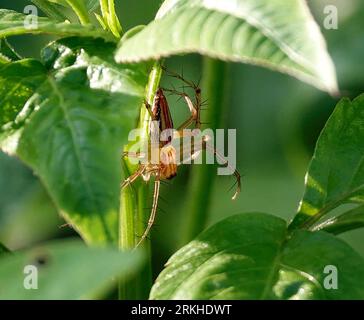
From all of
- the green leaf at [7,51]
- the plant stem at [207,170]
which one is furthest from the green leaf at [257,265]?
the green leaf at [7,51]

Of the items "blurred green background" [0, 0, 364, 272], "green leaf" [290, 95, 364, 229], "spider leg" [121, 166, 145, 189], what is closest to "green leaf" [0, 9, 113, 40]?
"spider leg" [121, 166, 145, 189]

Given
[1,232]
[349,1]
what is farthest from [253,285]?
[349,1]

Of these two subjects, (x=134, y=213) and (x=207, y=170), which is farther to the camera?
(x=207, y=170)

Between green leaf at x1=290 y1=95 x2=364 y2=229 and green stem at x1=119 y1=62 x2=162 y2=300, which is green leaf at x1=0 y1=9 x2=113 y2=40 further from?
green leaf at x1=290 y1=95 x2=364 y2=229

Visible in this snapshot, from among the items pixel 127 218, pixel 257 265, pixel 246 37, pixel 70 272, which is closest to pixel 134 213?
pixel 127 218

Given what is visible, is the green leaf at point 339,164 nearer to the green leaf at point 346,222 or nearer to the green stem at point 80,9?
the green leaf at point 346,222

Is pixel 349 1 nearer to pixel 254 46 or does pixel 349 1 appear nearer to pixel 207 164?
pixel 207 164

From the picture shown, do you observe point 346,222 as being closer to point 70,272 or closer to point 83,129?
point 83,129
